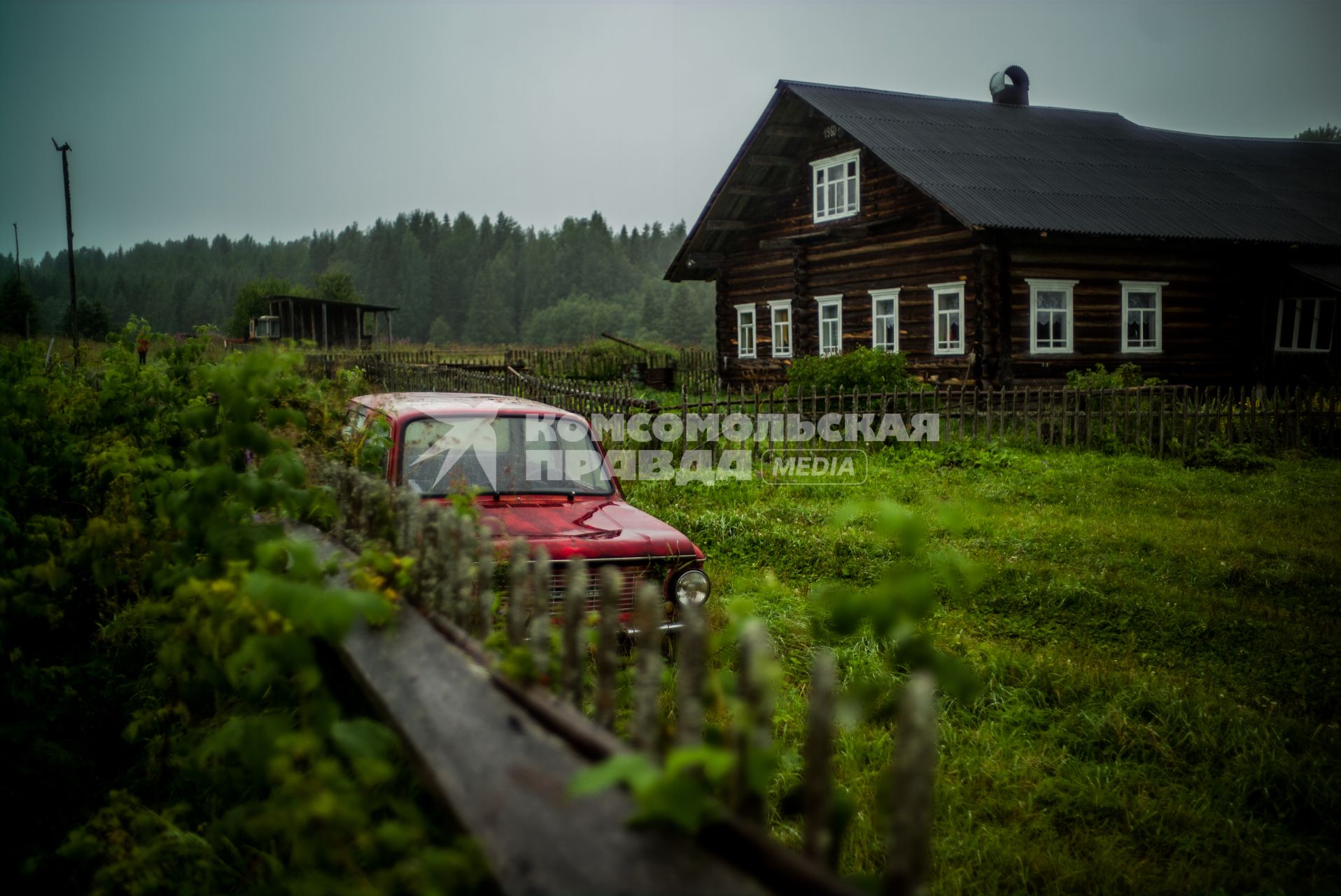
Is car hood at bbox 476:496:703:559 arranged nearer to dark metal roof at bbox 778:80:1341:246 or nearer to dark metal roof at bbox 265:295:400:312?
dark metal roof at bbox 778:80:1341:246

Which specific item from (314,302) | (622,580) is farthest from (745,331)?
(314,302)

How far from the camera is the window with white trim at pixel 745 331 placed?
24.5 meters

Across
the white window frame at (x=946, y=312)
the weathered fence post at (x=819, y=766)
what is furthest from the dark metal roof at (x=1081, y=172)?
the weathered fence post at (x=819, y=766)

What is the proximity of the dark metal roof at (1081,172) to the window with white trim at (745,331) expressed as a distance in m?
6.05

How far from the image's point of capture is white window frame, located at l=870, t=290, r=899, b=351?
1981 cm

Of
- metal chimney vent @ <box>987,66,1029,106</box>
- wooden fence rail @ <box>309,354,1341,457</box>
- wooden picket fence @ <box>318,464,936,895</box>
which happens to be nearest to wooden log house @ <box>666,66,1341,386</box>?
metal chimney vent @ <box>987,66,1029,106</box>

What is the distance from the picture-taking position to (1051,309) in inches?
725

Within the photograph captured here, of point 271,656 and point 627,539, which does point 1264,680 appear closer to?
point 627,539

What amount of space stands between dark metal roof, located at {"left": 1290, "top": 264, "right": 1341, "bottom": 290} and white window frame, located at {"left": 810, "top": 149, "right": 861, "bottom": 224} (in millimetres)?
9911

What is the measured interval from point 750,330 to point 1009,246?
8.35 metres

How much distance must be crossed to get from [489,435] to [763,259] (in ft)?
63.0

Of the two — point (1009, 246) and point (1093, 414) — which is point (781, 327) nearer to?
point (1009, 246)

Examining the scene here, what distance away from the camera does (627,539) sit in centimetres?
473

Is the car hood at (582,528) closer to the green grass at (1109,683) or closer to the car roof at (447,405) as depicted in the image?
the green grass at (1109,683)
